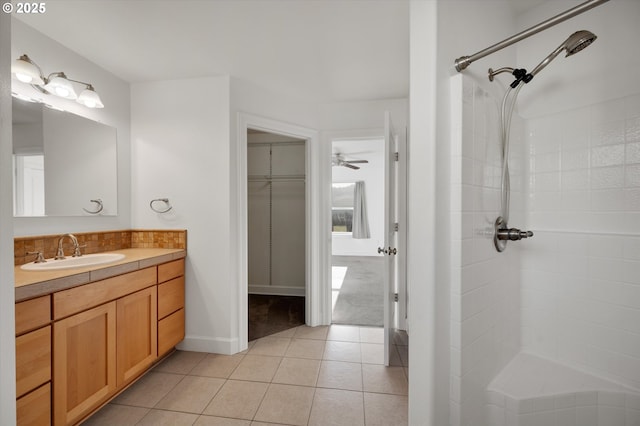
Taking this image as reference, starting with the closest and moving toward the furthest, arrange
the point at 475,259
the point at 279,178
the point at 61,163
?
the point at 475,259, the point at 61,163, the point at 279,178

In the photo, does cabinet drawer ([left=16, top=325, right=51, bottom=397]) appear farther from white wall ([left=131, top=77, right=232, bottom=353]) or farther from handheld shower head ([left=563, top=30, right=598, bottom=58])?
handheld shower head ([left=563, top=30, right=598, bottom=58])

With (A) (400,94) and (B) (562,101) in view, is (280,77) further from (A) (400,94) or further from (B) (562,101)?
(B) (562,101)

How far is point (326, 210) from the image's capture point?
290 centimetres

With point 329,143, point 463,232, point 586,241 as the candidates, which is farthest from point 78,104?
point 586,241

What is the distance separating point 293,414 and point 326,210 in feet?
5.85

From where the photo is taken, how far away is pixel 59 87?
5.82 feet

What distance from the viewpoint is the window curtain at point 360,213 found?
22.3 ft

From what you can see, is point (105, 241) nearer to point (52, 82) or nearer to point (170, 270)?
point (170, 270)

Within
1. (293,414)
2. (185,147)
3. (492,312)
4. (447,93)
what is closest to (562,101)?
(447,93)

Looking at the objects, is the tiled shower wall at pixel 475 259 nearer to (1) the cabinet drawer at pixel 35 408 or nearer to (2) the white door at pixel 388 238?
(2) the white door at pixel 388 238

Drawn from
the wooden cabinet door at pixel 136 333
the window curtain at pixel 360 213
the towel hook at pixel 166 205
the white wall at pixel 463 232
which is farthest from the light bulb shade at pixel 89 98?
the window curtain at pixel 360 213

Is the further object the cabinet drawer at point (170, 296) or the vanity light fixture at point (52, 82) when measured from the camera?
the cabinet drawer at point (170, 296)

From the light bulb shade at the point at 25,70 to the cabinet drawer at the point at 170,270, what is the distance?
4.54 ft

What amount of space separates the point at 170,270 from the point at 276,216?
2037mm
